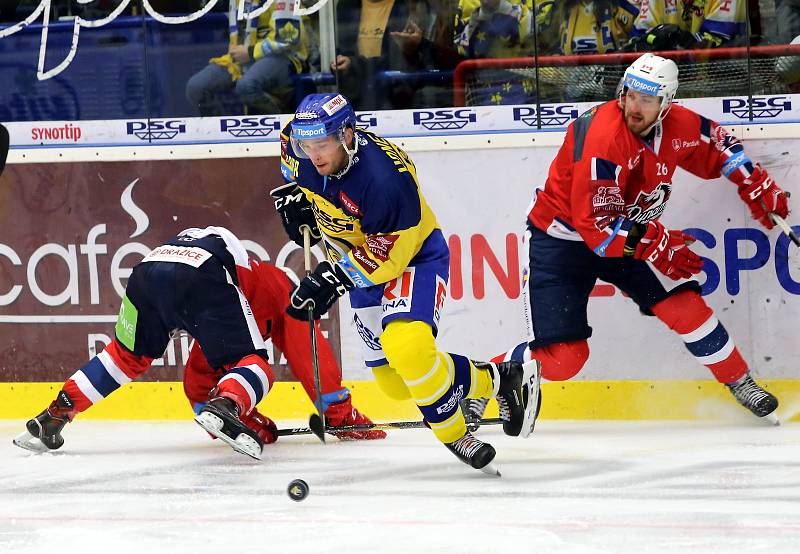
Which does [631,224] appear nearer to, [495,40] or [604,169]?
[604,169]

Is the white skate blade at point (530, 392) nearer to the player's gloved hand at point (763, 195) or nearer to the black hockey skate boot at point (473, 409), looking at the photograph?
the black hockey skate boot at point (473, 409)

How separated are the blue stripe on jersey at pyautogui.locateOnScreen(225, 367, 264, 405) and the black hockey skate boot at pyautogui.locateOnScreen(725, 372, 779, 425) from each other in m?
1.60

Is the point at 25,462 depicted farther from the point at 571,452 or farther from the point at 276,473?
the point at 571,452

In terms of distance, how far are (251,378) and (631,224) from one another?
1.33 meters

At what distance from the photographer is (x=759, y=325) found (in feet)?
15.6

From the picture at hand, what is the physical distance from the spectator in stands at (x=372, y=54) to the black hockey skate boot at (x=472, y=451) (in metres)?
1.50

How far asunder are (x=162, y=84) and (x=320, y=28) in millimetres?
663

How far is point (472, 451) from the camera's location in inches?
155

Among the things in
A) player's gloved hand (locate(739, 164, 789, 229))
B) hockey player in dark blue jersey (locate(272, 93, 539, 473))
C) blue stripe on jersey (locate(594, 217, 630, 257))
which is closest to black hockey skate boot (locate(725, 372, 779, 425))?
player's gloved hand (locate(739, 164, 789, 229))

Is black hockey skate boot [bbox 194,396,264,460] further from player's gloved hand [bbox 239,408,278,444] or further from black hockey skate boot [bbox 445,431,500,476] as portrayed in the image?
black hockey skate boot [bbox 445,431,500,476]

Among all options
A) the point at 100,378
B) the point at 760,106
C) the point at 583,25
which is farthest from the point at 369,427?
the point at 760,106

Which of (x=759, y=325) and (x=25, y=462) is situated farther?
(x=759, y=325)

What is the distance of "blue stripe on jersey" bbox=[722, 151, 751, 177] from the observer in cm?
454

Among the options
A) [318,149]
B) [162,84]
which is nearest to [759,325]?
[318,149]
